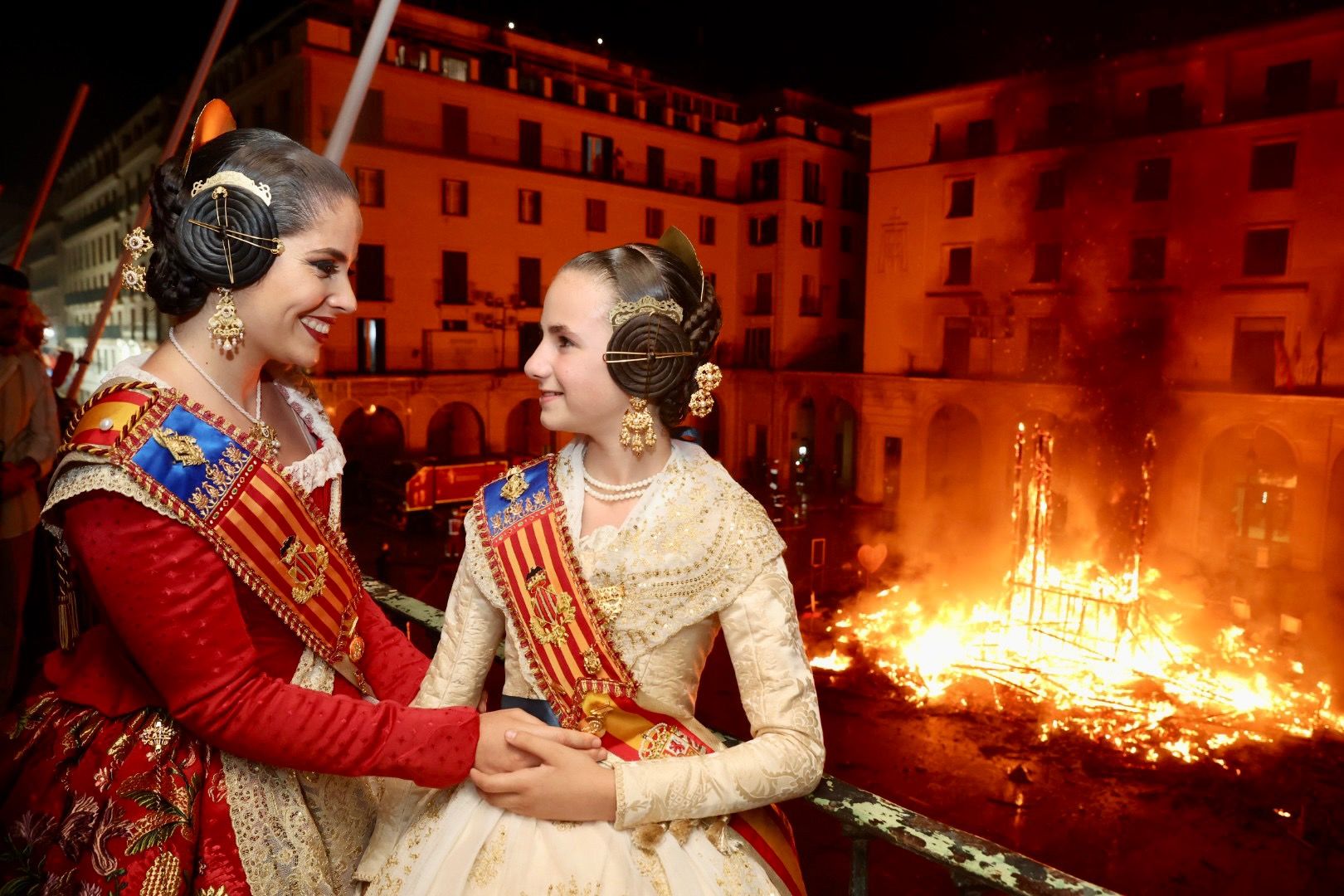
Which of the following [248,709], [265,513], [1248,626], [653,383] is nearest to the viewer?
[248,709]

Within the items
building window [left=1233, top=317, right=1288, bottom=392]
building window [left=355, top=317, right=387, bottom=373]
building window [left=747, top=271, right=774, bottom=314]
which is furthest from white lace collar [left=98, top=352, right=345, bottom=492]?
building window [left=747, top=271, right=774, bottom=314]

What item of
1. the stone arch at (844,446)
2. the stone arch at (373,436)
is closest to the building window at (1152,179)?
the stone arch at (844,446)

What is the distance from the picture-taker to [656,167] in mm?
34875

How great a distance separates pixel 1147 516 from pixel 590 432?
28522 millimetres

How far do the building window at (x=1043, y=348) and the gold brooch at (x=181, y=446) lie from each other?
2962 cm

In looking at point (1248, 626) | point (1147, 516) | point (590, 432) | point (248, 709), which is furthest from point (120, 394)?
point (1147, 516)

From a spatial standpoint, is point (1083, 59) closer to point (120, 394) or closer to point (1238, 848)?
point (1238, 848)

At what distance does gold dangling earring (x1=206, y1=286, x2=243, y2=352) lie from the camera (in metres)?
2.23

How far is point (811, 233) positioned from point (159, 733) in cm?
3775

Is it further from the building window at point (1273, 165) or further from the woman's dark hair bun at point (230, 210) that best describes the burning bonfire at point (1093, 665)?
the woman's dark hair bun at point (230, 210)

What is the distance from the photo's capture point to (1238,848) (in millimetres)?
10703

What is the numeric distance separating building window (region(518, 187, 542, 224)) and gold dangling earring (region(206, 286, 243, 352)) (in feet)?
99.4

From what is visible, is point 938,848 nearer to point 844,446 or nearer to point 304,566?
point 304,566

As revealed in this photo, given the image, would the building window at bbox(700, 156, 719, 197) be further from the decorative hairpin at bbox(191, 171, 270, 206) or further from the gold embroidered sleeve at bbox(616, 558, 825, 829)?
the gold embroidered sleeve at bbox(616, 558, 825, 829)
